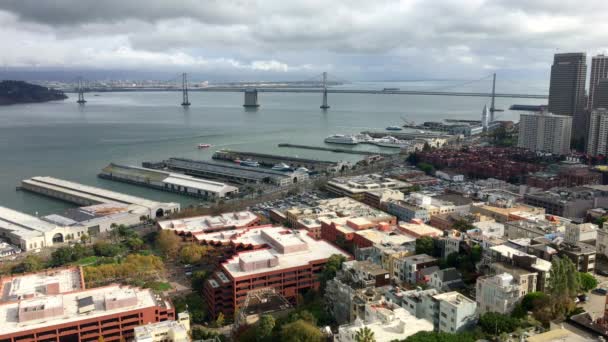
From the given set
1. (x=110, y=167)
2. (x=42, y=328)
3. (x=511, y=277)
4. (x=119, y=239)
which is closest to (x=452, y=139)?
(x=110, y=167)

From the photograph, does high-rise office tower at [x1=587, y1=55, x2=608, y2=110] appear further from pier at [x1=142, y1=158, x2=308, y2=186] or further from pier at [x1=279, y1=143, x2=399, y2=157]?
pier at [x1=142, y1=158, x2=308, y2=186]

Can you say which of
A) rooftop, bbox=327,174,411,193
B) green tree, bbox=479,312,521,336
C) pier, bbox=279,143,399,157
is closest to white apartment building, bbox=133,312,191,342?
green tree, bbox=479,312,521,336

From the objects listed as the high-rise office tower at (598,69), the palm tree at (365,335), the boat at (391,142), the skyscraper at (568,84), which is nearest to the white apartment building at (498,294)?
the palm tree at (365,335)

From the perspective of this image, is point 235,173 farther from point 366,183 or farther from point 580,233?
point 580,233

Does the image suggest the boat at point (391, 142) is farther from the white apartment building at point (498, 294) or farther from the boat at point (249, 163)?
the white apartment building at point (498, 294)

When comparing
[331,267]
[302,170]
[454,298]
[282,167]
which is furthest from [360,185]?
[454,298]

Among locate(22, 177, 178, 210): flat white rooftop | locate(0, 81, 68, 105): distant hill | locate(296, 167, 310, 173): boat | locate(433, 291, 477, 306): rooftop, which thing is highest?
locate(0, 81, 68, 105): distant hill
